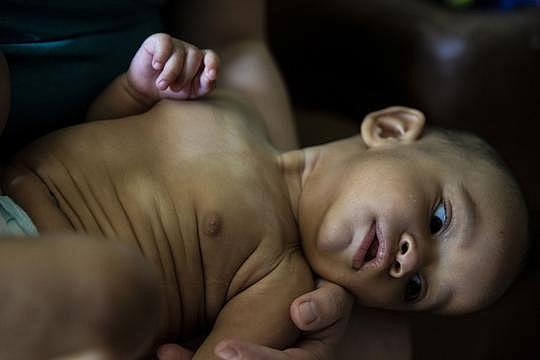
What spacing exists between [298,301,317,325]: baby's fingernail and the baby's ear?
0.27m

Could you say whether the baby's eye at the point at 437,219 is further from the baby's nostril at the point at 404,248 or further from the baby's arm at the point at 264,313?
the baby's arm at the point at 264,313

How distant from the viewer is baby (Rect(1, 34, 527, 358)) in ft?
2.70

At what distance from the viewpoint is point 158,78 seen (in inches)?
34.3

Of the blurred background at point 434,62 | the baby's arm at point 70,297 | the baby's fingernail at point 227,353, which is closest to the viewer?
the baby's arm at point 70,297

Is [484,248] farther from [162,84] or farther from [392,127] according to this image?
[162,84]

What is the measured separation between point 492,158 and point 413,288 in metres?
0.21

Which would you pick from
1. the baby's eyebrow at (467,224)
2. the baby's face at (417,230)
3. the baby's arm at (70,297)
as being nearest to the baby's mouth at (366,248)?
the baby's face at (417,230)

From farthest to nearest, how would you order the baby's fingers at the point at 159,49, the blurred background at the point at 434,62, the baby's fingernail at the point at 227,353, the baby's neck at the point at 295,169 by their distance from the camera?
the blurred background at the point at 434,62
the baby's neck at the point at 295,169
the baby's fingers at the point at 159,49
the baby's fingernail at the point at 227,353

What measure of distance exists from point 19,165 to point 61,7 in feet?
0.63

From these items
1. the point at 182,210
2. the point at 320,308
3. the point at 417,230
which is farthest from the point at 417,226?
the point at 182,210

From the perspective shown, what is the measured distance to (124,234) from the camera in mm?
807

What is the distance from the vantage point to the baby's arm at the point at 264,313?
0.81 metres

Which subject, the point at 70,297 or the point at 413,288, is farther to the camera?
the point at 413,288

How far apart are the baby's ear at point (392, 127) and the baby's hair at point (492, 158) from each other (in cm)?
2
